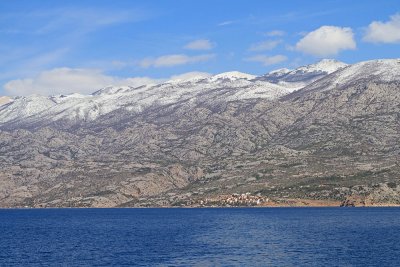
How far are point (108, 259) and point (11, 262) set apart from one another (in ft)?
76.8

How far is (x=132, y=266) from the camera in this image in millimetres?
141500

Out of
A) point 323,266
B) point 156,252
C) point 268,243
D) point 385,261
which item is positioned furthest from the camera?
point 268,243

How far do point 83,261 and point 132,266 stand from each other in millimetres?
16514

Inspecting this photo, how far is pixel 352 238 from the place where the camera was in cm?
19625

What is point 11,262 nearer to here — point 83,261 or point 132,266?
point 83,261

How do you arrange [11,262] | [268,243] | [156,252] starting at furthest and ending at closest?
[268,243]
[156,252]
[11,262]

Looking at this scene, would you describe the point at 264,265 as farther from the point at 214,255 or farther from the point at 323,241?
the point at 323,241

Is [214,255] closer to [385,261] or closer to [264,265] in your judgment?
[264,265]

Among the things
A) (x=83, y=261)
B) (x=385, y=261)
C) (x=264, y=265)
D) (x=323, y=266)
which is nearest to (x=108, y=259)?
(x=83, y=261)

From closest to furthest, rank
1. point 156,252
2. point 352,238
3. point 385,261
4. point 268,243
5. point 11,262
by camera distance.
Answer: point 385,261 → point 11,262 → point 156,252 → point 268,243 → point 352,238

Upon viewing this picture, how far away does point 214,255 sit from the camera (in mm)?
155250

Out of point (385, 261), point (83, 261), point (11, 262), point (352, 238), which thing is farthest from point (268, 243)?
point (11, 262)

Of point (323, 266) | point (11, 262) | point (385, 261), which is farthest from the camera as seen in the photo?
point (11, 262)

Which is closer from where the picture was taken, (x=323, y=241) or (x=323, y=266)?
(x=323, y=266)
